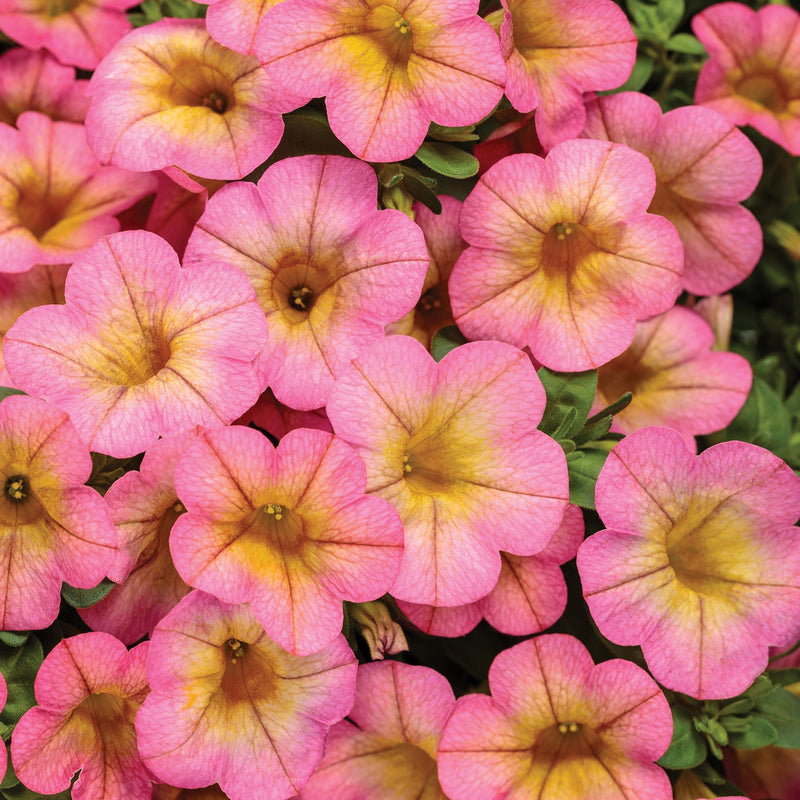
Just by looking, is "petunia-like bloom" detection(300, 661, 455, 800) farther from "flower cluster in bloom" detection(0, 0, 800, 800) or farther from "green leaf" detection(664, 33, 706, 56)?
"green leaf" detection(664, 33, 706, 56)

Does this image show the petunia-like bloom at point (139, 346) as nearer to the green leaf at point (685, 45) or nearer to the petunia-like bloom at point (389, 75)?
the petunia-like bloom at point (389, 75)

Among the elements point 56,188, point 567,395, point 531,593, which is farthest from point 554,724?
point 56,188

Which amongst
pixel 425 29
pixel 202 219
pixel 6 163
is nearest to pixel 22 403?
pixel 202 219

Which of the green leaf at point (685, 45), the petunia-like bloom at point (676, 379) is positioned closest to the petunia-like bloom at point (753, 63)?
the green leaf at point (685, 45)

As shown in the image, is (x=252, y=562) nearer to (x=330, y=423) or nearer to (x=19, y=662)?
(x=330, y=423)

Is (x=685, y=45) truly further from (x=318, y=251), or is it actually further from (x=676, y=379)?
(x=318, y=251)

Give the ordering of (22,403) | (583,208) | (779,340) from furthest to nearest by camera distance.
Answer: (779,340)
(583,208)
(22,403)
